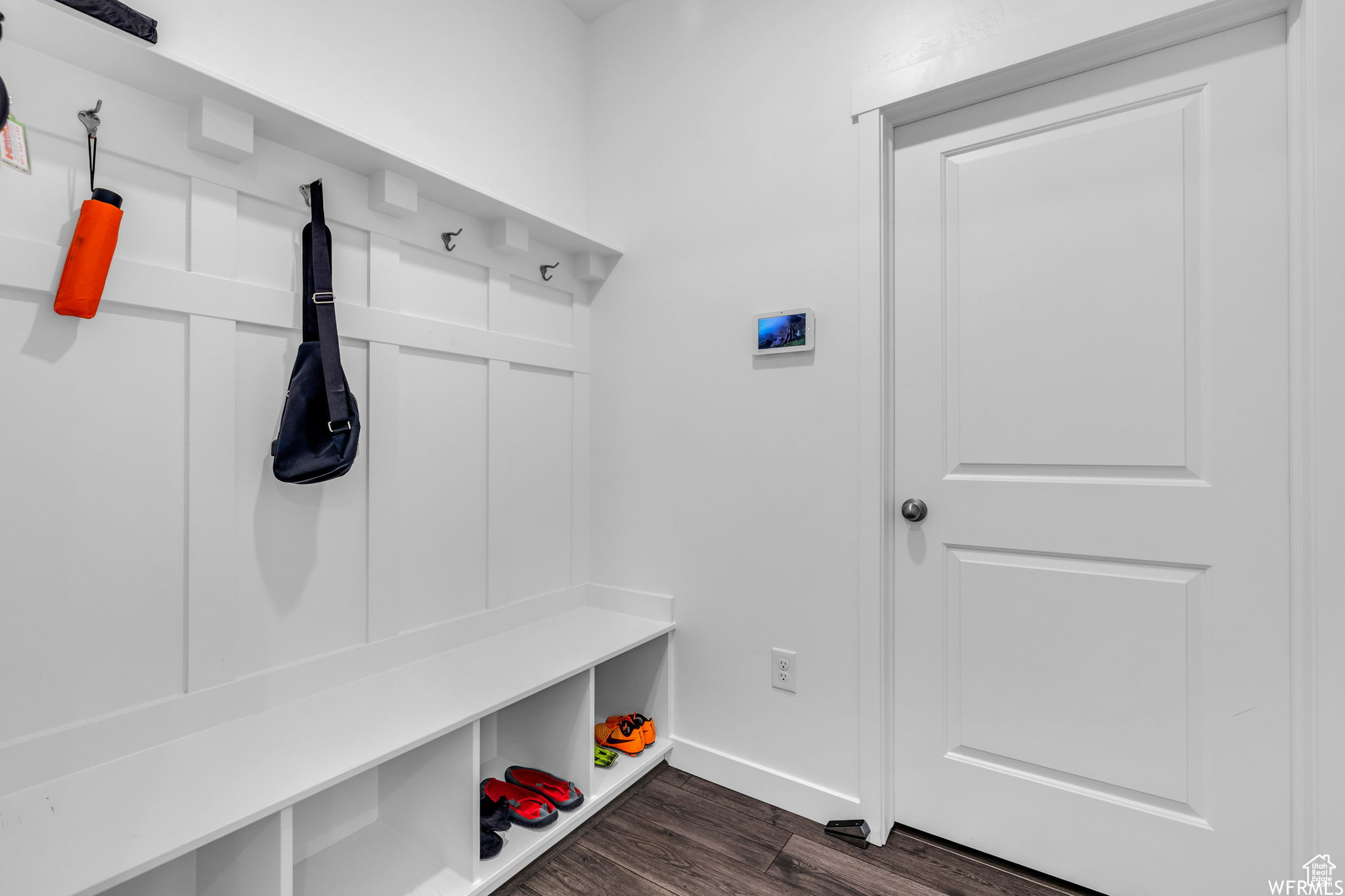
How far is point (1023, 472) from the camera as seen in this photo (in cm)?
155

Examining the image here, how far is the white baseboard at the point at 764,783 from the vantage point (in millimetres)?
1707

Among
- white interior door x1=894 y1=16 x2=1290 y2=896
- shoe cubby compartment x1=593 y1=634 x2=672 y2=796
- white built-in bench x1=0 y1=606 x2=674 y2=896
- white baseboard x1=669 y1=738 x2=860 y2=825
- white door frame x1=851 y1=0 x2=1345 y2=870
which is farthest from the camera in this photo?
shoe cubby compartment x1=593 y1=634 x2=672 y2=796

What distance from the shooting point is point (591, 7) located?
7.32 ft

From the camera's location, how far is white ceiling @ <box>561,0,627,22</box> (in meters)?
2.21

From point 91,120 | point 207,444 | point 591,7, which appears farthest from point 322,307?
point 591,7

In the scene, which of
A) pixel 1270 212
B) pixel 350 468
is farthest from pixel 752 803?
pixel 1270 212

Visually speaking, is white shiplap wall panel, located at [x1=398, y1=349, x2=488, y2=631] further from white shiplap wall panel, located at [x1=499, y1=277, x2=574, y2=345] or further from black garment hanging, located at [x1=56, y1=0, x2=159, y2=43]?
black garment hanging, located at [x1=56, y1=0, x2=159, y2=43]

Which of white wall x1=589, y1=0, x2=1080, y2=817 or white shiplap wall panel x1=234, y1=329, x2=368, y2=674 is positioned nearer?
white shiplap wall panel x1=234, y1=329, x2=368, y2=674

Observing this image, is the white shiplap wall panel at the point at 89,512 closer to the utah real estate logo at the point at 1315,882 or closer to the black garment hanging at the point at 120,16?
the black garment hanging at the point at 120,16

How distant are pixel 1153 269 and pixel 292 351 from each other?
2.02 meters

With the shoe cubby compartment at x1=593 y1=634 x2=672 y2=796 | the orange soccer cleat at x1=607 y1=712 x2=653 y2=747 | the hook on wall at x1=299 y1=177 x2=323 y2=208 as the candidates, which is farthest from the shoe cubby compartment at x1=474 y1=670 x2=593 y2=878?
the hook on wall at x1=299 y1=177 x2=323 y2=208

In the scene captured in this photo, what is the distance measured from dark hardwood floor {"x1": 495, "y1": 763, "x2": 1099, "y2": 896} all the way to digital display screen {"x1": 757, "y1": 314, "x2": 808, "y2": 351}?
138 cm

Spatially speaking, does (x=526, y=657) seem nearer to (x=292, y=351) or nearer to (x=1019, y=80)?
(x=292, y=351)

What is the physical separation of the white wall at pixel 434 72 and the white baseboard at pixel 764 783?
6.27 ft
